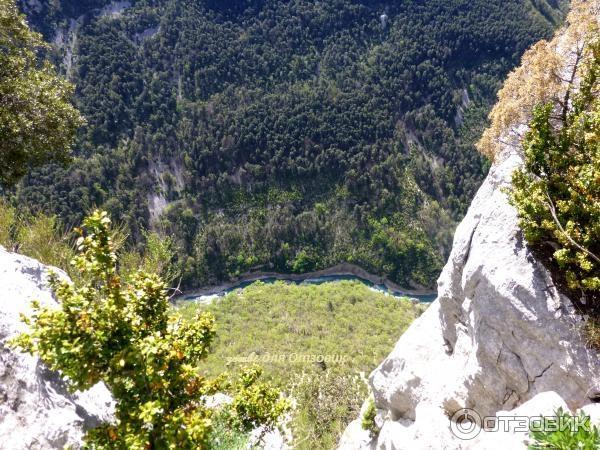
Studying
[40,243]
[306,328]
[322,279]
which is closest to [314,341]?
[306,328]

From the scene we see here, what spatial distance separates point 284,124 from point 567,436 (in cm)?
10389

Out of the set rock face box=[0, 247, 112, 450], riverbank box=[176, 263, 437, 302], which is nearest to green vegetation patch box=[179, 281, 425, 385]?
riverbank box=[176, 263, 437, 302]

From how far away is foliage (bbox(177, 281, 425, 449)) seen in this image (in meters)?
38.8

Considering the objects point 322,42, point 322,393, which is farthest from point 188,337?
point 322,42

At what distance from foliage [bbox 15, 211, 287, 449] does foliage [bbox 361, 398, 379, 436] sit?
52.7 feet

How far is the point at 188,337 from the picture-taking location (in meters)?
11.8

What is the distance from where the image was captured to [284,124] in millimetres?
106875

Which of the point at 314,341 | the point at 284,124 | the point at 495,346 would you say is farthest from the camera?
the point at 284,124

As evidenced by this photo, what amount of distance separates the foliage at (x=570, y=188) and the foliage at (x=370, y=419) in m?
15.0

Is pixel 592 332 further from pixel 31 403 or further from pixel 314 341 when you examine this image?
pixel 314 341

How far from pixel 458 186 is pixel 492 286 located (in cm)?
9236

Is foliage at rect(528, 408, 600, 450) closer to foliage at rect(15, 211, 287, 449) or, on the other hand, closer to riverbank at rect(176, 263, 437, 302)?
foliage at rect(15, 211, 287, 449)

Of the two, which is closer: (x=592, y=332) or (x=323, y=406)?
(x=592, y=332)

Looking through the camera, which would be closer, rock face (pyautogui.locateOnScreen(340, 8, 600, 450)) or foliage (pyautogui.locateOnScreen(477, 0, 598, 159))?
rock face (pyautogui.locateOnScreen(340, 8, 600, 450))
